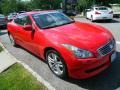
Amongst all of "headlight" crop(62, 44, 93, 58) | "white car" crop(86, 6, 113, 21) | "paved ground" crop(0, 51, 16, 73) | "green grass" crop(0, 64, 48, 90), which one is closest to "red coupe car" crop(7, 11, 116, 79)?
"headlight" crop(62, 44, 93, 58)

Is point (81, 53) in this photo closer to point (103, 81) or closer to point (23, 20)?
point (103, 81)

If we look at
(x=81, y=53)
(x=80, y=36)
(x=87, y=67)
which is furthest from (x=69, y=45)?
(x=87, y=67)

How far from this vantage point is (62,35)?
5527 mm

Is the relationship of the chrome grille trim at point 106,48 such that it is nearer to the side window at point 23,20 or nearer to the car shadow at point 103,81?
the car shadow at point 103,81

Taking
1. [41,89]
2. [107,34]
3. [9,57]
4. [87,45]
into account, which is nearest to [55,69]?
[41,89]

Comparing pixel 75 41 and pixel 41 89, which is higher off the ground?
pixel 75 41

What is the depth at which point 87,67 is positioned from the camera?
477 centimetres

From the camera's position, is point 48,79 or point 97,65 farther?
point 48,79

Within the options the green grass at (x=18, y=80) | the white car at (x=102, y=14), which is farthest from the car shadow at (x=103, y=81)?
the white car at (x=102, y=14)

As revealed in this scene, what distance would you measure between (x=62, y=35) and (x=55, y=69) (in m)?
0.85

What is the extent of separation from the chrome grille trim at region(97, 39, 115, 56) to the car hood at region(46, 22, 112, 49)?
0.08 m

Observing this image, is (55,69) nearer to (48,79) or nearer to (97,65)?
(48,79)

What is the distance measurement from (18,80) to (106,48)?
2.31 meters

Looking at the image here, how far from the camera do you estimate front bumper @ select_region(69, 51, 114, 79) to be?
4.74 meters
